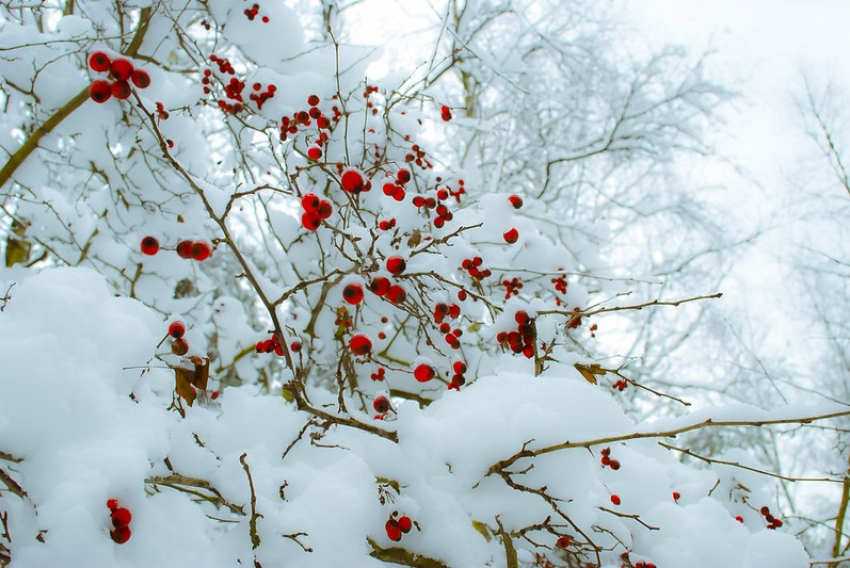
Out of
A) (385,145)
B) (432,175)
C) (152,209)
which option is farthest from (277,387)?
(385,145)

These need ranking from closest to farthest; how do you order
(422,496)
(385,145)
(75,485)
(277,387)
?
(75,485), (422,496), (385,145), (277,387)

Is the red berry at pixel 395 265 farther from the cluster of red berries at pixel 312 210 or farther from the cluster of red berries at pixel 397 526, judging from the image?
the cluster of red berries at pixel 397 526

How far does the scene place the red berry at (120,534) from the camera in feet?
3.15

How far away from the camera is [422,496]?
4.11ft

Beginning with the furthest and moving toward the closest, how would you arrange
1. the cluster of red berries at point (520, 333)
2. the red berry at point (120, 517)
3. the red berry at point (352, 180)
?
1. the red berry at point (352, 180)
2. the cluster of red berries at point (520, 333)
3. the red berry at point (120, 517)

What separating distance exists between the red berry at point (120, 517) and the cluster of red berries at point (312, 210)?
0.82 m

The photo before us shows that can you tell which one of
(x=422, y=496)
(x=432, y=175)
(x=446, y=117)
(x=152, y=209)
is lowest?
(x=422, y=496)

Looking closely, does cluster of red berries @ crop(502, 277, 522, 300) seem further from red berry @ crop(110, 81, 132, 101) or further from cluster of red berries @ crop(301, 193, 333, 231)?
red berry @ crop(110, 81, 132, 101)

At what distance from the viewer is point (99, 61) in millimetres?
1527

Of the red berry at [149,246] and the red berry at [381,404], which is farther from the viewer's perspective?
the red berry at [381,404]

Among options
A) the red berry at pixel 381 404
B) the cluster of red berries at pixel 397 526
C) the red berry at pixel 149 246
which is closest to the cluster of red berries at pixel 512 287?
the red berry at pixel 381 404

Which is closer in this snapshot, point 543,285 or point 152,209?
point 152,209

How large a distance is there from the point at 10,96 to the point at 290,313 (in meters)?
1.93

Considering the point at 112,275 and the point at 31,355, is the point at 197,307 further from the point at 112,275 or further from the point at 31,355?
the point at 31,355
